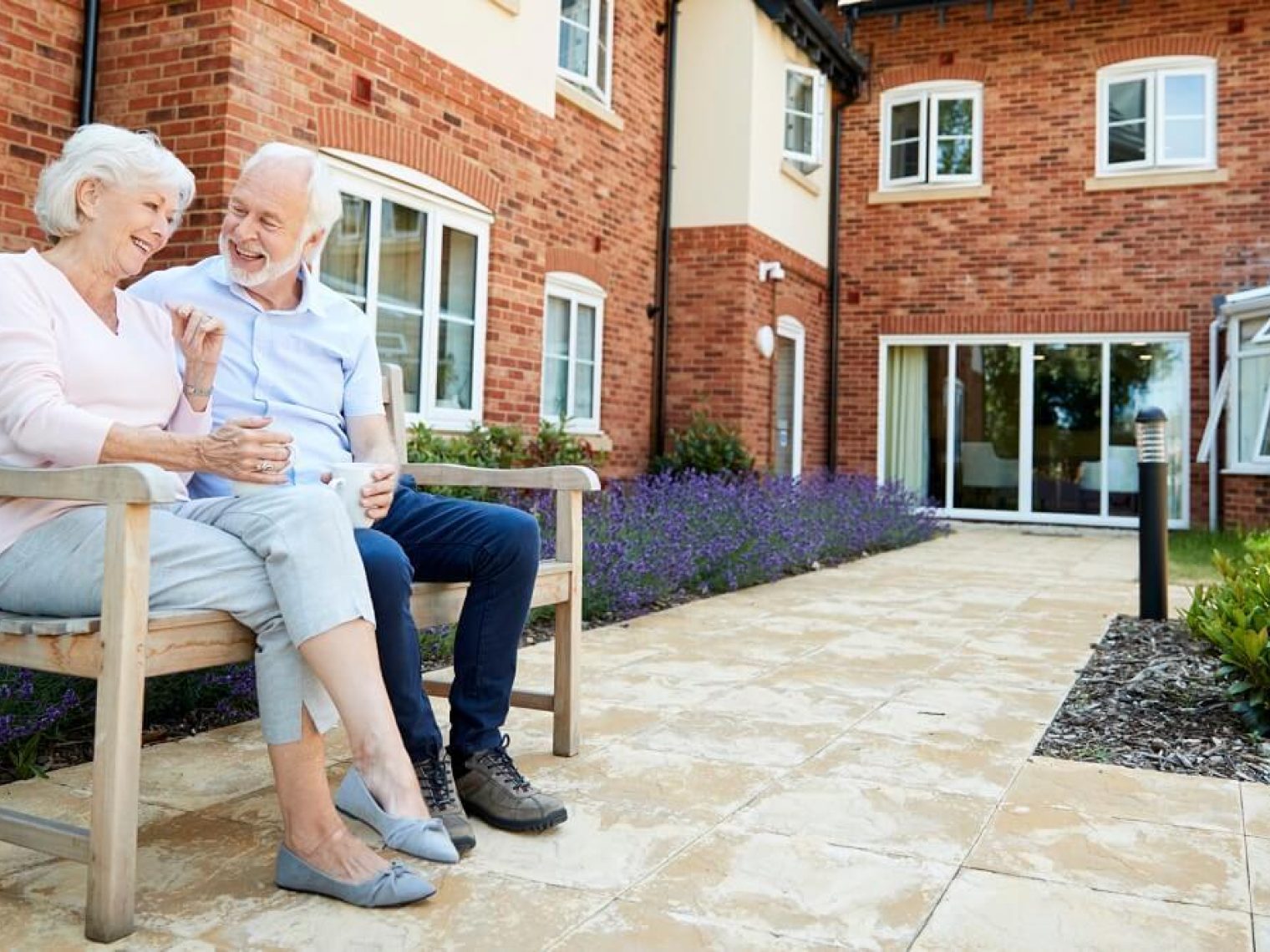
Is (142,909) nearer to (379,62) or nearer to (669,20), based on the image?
(379,62)

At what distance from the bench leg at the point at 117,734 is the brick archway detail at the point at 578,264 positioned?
22.4 feet

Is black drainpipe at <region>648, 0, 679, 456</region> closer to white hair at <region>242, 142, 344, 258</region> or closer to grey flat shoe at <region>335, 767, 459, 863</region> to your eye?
white hair at <region>242, 142, 344, 258</region>

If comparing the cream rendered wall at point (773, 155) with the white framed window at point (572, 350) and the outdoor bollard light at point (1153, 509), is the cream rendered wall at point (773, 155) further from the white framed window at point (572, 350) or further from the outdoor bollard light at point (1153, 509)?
the outdoor bollard light at point (1153, 509)

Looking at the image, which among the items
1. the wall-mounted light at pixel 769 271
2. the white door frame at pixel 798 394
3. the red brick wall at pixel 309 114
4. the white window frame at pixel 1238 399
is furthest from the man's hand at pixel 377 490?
the white window frame at pixel 1238 399

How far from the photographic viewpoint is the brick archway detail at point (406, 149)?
5.45 metres

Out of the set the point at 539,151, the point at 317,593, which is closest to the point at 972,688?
the point at 317,593

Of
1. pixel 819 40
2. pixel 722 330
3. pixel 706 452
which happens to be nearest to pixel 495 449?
pixel 706 452

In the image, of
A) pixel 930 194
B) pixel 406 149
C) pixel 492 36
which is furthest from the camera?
pixel 930 194

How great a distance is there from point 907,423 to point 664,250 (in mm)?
4190

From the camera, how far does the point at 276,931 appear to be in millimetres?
1748

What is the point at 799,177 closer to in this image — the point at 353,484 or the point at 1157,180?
the point at 1157,180

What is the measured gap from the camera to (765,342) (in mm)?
10461

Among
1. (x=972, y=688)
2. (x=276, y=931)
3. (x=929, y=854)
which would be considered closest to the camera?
(x=276, y=931)

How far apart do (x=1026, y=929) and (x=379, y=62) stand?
5.18 meters
